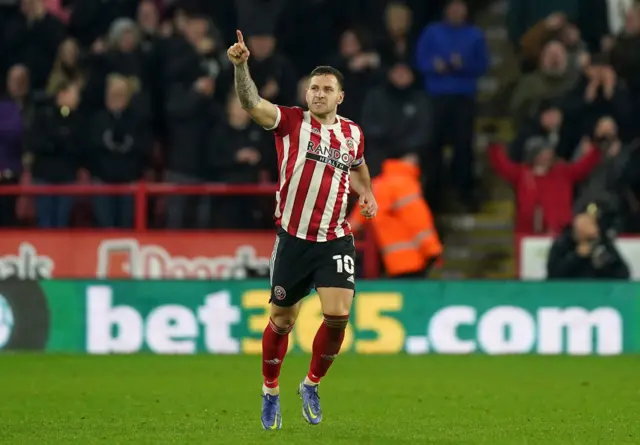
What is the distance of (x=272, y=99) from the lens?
53.6 ft

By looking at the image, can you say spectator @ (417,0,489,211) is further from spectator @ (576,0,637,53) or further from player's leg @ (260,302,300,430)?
player's leg @ (260,302,300,430)

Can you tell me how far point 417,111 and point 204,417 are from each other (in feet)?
24.6

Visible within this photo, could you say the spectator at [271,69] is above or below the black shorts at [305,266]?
above

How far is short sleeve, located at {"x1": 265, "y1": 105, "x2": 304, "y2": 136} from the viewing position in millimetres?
8766

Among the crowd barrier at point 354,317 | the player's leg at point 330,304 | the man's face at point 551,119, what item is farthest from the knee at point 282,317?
the man's face at point 551,119

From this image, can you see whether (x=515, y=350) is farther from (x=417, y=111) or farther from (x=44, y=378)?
(x=44, y=378)

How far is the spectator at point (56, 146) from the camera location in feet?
53.2

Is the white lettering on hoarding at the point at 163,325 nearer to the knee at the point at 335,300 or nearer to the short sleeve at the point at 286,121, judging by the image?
the knee at the point at 335,300

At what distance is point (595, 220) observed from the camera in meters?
15.3

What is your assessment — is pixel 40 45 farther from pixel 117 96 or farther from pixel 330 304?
pixel 330 304

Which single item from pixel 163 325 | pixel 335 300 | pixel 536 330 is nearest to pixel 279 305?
pixel 335 300

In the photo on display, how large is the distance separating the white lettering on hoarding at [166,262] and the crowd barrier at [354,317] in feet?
2.35

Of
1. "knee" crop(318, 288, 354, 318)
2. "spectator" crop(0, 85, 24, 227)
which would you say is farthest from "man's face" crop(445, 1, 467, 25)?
"knee" crop(318, 288, 354, 318)

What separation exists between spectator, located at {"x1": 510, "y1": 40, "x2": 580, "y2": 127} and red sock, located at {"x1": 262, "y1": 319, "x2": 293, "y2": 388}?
874 cm
